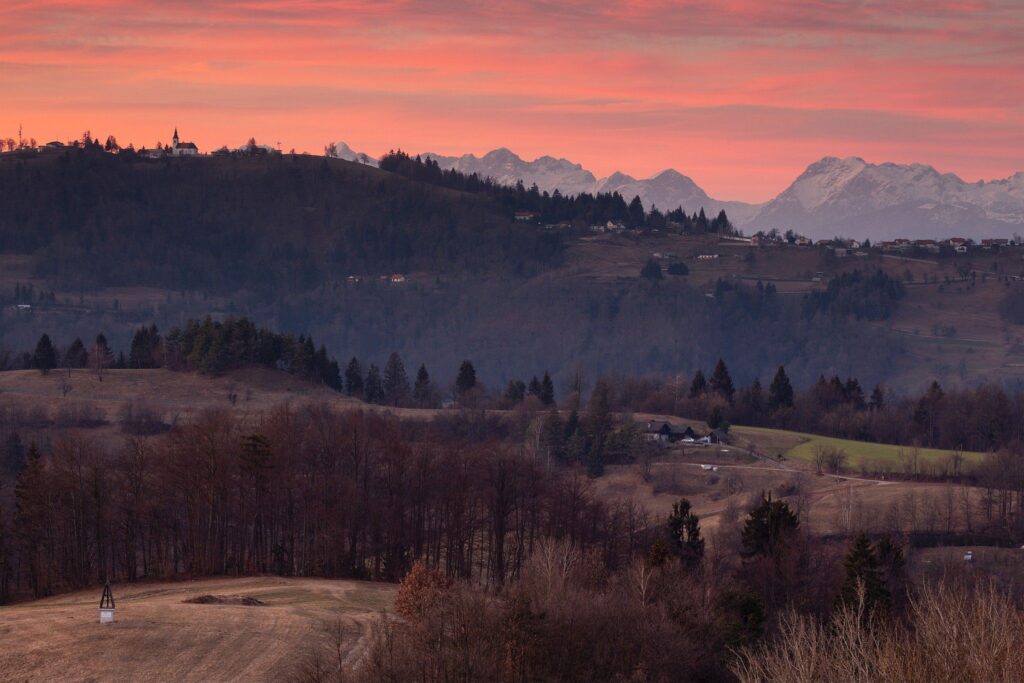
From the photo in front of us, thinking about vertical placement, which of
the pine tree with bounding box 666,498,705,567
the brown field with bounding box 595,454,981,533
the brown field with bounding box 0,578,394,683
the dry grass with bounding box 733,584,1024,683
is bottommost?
the brown field with bounding box 595,454,981,533

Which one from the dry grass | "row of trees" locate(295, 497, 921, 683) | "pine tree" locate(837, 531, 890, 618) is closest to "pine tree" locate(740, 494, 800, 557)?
"row of trees" locate(295, 497, 921, 683)

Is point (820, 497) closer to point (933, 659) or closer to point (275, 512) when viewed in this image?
point (275, 512)

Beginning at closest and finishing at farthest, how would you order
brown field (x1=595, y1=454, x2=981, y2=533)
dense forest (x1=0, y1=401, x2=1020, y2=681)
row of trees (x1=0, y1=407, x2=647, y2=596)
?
dense forest (x1=0, y1=401, x2=1020, y2=681) → row of trees (x1=0, y1=407, x2=647, y2=596) → brown field (x1=595, y1=454, x2=981, y2=533)

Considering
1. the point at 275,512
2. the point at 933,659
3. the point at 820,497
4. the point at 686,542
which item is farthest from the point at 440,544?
the point at 933,659

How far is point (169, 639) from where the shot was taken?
245 feet

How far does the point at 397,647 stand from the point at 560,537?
58.1 metres

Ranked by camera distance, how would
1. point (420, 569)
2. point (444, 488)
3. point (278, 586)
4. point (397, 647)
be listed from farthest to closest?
point (444, 488), point (278, 586), point (420, 569), point (397, 647)

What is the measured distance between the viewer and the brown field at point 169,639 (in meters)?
69.6

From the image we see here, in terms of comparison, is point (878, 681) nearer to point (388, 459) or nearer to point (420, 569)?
point (420, 569)

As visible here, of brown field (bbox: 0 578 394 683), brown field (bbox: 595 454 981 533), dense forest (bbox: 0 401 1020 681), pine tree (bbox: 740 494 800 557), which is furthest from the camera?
brown field (bbox: 595 454 981 533)

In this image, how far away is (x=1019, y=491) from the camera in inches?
6634

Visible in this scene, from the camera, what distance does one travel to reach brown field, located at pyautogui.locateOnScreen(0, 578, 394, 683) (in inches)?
2741

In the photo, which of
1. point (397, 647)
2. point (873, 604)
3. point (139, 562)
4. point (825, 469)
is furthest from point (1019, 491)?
point (397, 647)

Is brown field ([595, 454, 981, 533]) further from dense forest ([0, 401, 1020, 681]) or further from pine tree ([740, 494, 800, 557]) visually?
pine tree ([740, 494, 800, 557])
